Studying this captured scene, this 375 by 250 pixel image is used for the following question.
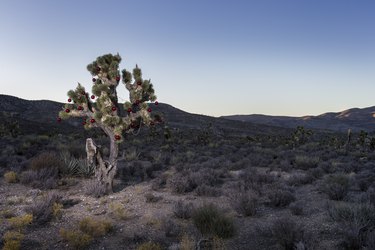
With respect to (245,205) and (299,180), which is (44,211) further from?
(299,180)

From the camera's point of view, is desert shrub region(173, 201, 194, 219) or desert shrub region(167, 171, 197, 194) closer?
desert shrub region(173, 201, 194, 219)

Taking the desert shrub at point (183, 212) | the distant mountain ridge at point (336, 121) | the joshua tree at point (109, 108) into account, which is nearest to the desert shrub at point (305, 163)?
the joshua tree at point (109, 108)

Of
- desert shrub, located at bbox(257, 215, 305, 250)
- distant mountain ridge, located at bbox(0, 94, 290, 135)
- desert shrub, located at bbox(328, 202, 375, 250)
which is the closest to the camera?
A: desert shrub, located at bbox(328, 202, 375, 250)

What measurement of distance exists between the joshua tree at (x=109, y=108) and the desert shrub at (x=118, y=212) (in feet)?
6.54

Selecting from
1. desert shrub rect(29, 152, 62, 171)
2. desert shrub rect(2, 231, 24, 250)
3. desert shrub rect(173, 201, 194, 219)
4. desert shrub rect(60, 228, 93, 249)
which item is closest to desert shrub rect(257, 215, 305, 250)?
desert shrub rect(173, 201, 194, 219)

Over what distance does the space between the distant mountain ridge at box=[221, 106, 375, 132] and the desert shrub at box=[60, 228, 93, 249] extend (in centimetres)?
12982

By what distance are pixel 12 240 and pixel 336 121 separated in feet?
505

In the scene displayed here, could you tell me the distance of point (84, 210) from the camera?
354 inches

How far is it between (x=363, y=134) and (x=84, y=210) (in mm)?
28587

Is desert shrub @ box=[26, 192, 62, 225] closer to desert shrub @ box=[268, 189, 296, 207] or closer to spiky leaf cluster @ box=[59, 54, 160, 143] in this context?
spiky leaf cluster @ box=[59, 54, 160, 143]

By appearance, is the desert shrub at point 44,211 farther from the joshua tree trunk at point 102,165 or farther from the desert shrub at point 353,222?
the desert shrub at point 353,222

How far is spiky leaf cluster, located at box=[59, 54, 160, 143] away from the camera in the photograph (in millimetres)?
11148

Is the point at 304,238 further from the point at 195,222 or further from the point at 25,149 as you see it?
the point at 25,149

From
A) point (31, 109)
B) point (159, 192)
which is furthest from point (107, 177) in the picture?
point (31, 109)
